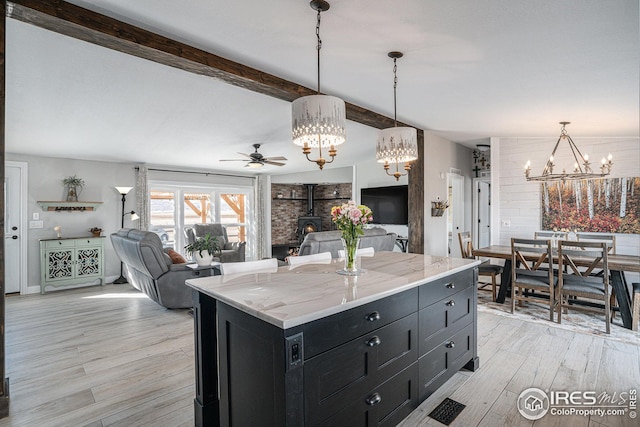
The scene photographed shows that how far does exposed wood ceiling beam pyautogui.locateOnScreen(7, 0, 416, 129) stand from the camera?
1.90 m

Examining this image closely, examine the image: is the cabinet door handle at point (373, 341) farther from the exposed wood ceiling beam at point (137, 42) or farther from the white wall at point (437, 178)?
the white wall at point (437, 178)

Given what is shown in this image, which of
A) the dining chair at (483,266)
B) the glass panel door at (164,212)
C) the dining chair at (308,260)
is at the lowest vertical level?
the dining chair at (483,266)

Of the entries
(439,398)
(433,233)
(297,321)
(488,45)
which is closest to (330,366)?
(297,321)

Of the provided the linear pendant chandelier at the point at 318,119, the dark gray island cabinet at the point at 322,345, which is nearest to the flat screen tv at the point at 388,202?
the dark gray island cabinet at the point at 322,345

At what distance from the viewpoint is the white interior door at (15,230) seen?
510 centimetres

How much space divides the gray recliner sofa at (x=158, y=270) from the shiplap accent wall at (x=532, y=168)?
469 cm

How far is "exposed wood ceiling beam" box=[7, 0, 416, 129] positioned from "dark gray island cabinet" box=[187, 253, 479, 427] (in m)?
1.66

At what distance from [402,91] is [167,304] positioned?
12.2 feet

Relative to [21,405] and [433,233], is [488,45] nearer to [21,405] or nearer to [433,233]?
[433,233]

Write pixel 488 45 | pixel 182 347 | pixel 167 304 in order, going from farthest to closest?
1. pixel 167 304
2. pixel 182 347
3. pixel 488 45

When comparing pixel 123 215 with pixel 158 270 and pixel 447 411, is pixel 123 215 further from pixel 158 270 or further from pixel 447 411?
pixel 447 411

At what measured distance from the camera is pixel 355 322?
1.56 m

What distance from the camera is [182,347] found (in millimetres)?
3012

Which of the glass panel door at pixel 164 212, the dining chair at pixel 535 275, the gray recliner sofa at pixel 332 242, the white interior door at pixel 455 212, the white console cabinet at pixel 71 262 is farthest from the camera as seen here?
the glass panel door at pixel 164 212
